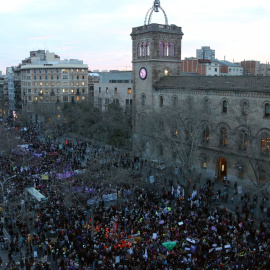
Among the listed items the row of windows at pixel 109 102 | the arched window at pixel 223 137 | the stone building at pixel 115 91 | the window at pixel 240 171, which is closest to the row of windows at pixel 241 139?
the arched window at pixel 223 137

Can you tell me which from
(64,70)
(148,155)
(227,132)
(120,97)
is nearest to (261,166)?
(227,132)

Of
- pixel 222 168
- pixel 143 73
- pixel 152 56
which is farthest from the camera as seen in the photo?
pixel 143 73

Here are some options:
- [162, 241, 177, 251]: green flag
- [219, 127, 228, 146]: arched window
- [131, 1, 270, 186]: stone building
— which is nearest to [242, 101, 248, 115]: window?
[131, 1, 270, 186]: stone building

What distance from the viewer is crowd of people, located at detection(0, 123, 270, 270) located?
69.1ft

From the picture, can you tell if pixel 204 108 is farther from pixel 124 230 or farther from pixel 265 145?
pixel 124 230

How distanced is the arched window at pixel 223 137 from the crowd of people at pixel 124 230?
209 inches

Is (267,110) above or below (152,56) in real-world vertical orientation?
below

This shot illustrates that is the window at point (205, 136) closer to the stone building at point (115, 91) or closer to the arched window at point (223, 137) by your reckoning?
the arched window at point (223, 137)

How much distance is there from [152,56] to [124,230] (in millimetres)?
29198

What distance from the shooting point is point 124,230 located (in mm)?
25172

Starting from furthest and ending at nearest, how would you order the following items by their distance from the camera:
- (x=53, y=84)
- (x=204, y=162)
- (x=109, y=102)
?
(x=53, y=84)
(x=109, y=102)
(x=204, y=162)

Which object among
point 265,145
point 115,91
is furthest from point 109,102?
point 265,145

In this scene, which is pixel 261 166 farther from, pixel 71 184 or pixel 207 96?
pixel 71 184

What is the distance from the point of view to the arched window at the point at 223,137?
39.7 m
